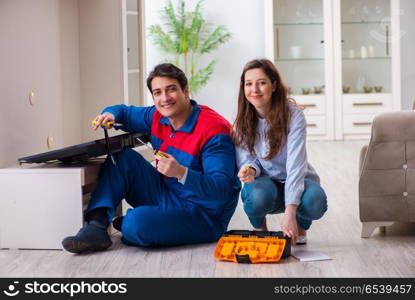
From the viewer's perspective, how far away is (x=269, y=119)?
3377 millimetres

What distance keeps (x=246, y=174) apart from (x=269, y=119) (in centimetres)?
29

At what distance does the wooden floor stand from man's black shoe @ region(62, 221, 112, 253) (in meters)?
0.03

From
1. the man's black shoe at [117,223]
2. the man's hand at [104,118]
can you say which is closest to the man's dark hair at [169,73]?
the man's hand at [104,118]

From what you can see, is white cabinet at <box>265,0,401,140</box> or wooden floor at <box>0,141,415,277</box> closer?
wooden floor at <box>0,141,415,277</box>

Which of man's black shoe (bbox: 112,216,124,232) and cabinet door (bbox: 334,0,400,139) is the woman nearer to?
man's black shoe (bbox: 112,216,124,232)

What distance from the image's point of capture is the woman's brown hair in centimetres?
335

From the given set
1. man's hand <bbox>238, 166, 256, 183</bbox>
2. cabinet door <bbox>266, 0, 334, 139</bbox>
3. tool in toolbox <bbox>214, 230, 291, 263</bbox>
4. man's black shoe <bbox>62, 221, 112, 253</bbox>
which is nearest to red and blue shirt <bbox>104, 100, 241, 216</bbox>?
man's hand <bbox>238, 166, 256, 183</bbox>

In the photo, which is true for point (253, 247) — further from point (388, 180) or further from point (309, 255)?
point (388, 180)

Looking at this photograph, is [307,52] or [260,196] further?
[307,52]

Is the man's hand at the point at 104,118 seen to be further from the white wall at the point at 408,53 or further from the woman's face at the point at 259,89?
the white wall at the point at 408,53

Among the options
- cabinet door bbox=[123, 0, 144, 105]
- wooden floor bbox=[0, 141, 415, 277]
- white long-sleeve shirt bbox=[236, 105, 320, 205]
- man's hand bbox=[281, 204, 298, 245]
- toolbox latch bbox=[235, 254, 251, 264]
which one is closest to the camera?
wooden floor bbox=[0, 141, 415, 277]

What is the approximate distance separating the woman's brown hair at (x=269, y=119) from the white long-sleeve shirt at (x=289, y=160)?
0.02 meters

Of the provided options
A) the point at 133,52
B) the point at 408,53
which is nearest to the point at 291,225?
the point at 133,52

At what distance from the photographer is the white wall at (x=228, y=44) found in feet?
29.1
